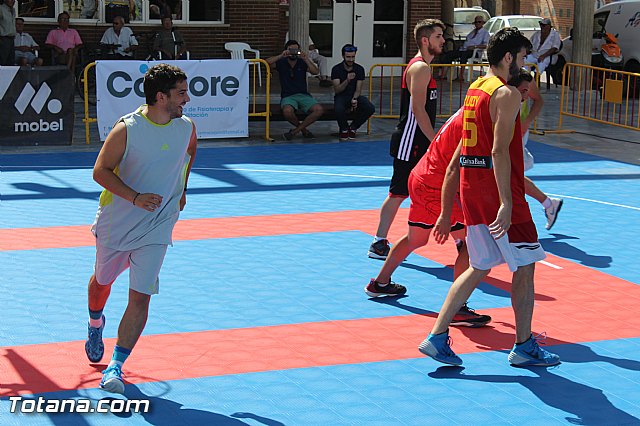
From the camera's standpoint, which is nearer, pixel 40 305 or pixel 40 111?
pixel 40 305

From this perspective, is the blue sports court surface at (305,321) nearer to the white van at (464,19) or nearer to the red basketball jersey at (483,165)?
the red basketball jersey at (483,165)

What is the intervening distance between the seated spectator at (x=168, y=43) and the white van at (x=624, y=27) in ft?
34.2

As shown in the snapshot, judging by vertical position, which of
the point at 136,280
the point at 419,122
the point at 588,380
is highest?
the point at 419,122

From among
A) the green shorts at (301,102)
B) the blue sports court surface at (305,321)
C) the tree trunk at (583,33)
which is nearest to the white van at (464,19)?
the tree trunk at (583,33)

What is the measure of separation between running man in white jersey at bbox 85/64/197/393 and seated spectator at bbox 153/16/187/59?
1764 centimetres

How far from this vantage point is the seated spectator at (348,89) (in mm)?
17406

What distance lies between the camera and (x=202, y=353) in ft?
23.3

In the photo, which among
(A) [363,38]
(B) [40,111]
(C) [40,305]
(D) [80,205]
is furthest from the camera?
(A) [363,38]

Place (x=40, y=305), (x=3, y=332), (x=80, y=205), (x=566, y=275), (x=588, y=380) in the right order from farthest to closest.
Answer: (x=80, y=205), (x=566, y=275), (x=40, y=305), (x=3, y=332), (x=588, y=380)

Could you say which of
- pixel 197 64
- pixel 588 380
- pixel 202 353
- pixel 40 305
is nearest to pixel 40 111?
pixel 197 64

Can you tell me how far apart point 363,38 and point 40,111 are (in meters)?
15.0

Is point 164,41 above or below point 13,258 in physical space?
above

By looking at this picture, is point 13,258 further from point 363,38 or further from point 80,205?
point 363,38

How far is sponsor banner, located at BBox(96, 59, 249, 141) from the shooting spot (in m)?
16.6
